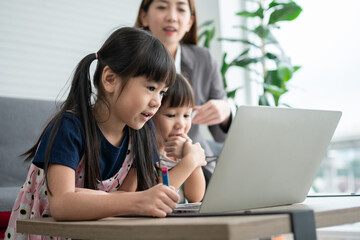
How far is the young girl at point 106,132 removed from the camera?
37.4 inches

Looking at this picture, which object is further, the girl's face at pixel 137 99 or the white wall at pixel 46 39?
the white wall at pixel 46 39

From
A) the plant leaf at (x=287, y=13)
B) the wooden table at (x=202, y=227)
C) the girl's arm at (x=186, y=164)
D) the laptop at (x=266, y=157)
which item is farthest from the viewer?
the plant leaf at (x=287, y=13)

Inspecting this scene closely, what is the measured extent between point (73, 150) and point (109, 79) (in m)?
0.26

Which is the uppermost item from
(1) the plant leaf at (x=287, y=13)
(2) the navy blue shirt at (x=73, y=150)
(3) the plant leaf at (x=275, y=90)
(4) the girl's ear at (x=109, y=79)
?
(1) the plant leaf at (x=287, y=13)

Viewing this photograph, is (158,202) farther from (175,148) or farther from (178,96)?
(178,96)

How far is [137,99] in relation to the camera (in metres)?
1.07

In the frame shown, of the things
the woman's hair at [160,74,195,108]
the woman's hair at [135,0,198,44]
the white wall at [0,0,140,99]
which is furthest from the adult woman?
the white wall at [0,0,140,99]

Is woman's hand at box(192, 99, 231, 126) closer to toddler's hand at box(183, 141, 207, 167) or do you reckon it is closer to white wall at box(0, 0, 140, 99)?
toddler's hand at box(183, 141, 207, 167)

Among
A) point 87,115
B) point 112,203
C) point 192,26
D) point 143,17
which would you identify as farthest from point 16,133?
point 112,203

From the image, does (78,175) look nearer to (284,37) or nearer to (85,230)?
(85,230)

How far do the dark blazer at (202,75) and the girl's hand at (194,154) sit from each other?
3.10ft

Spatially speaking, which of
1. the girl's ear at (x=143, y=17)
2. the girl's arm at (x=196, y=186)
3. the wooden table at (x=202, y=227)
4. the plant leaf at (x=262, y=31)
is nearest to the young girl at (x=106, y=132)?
the wooden table at (x=202, y=227)

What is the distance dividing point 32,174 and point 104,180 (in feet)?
0.68

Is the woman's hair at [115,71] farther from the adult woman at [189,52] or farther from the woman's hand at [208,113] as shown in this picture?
the adult woman at [189,52]
